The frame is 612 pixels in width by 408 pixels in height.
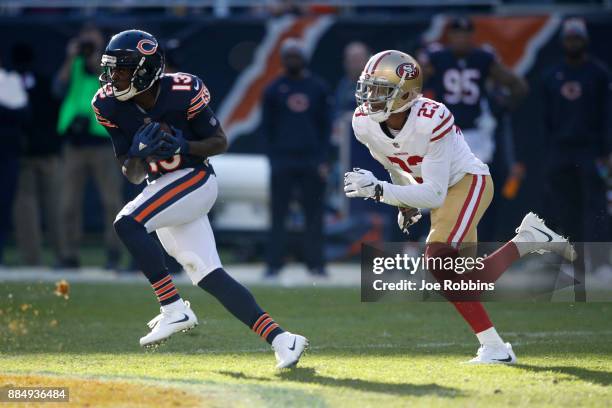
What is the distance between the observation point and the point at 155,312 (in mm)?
8484

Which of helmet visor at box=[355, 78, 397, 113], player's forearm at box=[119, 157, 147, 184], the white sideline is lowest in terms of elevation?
the white sideline

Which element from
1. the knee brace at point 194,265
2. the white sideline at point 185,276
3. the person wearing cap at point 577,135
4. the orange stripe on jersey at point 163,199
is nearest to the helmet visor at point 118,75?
the orange stripe on jersey at point 163,199

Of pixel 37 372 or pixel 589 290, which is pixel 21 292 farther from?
pixel 589 290

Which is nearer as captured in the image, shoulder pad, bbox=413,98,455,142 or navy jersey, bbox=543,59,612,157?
shoulder pad, bbox=413,98,455,142

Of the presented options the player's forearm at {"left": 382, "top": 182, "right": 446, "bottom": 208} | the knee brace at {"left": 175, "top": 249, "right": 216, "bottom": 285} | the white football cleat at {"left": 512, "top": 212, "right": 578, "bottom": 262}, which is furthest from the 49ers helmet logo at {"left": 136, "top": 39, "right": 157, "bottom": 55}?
the white football cleat at {"left": 512, "top": 212, "right": 578, "bottom": 262}

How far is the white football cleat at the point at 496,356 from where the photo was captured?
606cm

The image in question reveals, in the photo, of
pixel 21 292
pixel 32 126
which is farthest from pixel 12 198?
pixel 21 292

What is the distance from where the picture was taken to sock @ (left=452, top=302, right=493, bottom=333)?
6070 mm

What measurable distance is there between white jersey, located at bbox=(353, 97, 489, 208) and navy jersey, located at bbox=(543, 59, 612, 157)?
4228 mm

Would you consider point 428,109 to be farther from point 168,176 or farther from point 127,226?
point 127,226

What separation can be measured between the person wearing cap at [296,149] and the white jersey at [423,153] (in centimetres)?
428

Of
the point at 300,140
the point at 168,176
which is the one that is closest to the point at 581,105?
the point at 300,140

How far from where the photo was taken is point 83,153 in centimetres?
1109

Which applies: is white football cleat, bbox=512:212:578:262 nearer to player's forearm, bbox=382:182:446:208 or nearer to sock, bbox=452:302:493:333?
sock, bbox=452:302:493:333
